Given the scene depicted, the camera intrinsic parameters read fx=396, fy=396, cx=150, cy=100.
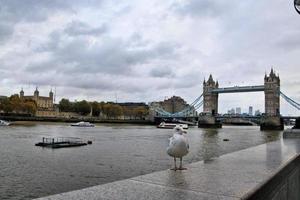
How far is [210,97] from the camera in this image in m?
158

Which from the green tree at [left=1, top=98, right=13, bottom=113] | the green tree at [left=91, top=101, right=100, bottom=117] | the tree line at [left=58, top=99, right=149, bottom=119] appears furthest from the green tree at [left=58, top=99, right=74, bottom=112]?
the green tree at [left=1, top=98, right=13, bottom=113]

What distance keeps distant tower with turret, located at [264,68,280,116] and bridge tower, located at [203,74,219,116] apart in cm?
1905

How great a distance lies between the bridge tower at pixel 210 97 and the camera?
151975 millimetres

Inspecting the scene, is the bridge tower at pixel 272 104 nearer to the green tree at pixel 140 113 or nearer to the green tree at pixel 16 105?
the green tree at pixel 140 113

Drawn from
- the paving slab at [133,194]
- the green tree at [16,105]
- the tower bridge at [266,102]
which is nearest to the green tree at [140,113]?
the tower bridge at [266,102]

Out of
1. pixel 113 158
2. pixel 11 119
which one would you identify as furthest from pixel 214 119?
pixel 113 158

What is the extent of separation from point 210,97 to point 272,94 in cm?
2440

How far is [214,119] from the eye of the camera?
13662 centimetres

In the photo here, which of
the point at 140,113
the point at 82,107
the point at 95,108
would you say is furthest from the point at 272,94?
the point at 82,107

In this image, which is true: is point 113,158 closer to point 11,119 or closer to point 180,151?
point 180,151

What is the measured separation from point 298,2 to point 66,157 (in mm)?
22449

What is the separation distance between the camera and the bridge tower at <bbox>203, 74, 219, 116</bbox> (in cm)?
15198

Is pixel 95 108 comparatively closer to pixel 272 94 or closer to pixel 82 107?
pixel 82 107

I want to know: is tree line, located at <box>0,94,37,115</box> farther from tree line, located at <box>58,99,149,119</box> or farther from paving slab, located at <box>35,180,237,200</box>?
paving slab, located at <box>35,180,237,200</box>
